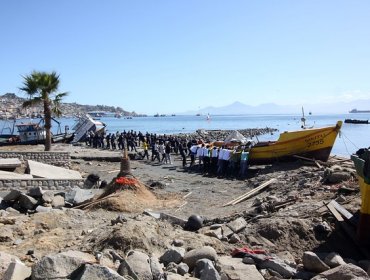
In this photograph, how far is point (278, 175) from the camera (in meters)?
20.6

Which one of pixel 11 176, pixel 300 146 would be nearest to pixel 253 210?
pixel 11 176

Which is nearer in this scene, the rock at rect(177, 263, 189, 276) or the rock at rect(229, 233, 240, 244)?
the rock at rect(177, 263, 189, 276)

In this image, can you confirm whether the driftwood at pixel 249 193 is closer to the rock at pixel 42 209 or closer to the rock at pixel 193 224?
the rock at pixel 193 224

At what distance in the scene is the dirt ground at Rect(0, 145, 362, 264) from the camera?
972 centimetres

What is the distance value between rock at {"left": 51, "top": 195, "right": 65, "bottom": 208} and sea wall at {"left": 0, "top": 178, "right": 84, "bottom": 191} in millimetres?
2545

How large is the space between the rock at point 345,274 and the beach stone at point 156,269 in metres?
2.63

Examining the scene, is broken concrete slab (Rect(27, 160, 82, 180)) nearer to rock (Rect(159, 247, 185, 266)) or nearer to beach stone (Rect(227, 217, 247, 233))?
beach stone (Rect(227, 217, 247, 233))

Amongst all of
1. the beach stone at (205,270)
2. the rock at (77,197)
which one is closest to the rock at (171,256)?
the beach stone at (205,270)

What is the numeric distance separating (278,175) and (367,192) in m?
11.0

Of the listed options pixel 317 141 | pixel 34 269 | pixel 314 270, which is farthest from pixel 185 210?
pixel 317 141

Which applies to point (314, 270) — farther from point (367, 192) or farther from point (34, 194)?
point (34, 194)

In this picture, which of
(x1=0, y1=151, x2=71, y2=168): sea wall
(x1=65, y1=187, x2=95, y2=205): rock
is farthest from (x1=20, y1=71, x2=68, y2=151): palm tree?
(x1=65, y1=187, x2=95, y2=205): rock

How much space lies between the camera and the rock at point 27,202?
12.9 meters

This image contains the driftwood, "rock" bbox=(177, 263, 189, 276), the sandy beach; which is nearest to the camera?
"rock" bbox=(177, 263, 189, 276)
